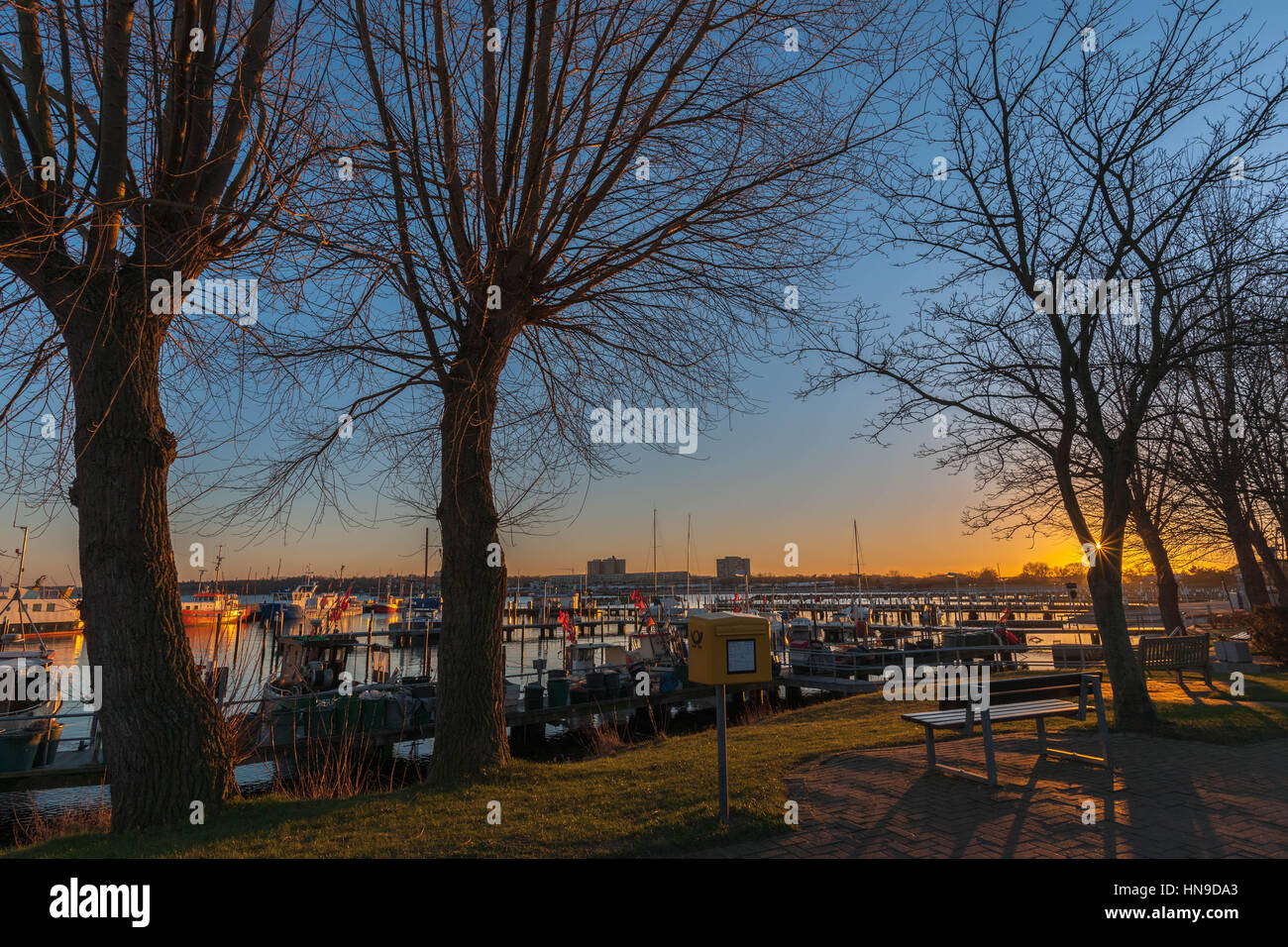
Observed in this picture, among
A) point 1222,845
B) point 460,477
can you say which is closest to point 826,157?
point 460,477

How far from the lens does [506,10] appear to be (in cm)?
622

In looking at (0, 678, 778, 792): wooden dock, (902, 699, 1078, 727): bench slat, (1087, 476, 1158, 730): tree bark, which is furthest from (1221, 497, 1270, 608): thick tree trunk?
(902, 699, 1078, 727): bench slat

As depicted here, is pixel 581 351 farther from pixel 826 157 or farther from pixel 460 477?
pixel 826 157

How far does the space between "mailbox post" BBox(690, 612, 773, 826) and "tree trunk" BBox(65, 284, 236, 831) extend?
14.6 ft

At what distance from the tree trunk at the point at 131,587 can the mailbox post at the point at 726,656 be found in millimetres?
4456

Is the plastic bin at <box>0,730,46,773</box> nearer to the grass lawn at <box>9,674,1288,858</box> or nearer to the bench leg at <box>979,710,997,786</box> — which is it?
the grass lawn at <box>9,674,1288,858</box>

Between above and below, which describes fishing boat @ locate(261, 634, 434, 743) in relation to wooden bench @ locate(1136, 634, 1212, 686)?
below

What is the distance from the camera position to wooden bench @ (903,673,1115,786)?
20.6ft

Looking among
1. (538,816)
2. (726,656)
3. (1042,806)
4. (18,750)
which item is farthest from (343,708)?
(1042,806)

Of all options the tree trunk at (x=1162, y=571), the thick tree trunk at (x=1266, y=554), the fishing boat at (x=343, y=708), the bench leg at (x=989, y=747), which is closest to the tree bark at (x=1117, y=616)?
the bench leg at (x=989, y=747)

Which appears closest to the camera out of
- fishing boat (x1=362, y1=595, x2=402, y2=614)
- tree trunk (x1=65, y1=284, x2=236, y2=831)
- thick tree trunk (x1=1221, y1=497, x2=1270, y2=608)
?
tree trunk (x1=65, y1=284, x2=236, y2=831)

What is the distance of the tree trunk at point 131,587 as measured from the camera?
590 cm

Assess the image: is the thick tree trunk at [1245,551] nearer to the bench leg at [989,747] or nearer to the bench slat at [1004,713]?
the bench slat at [1004,713]
